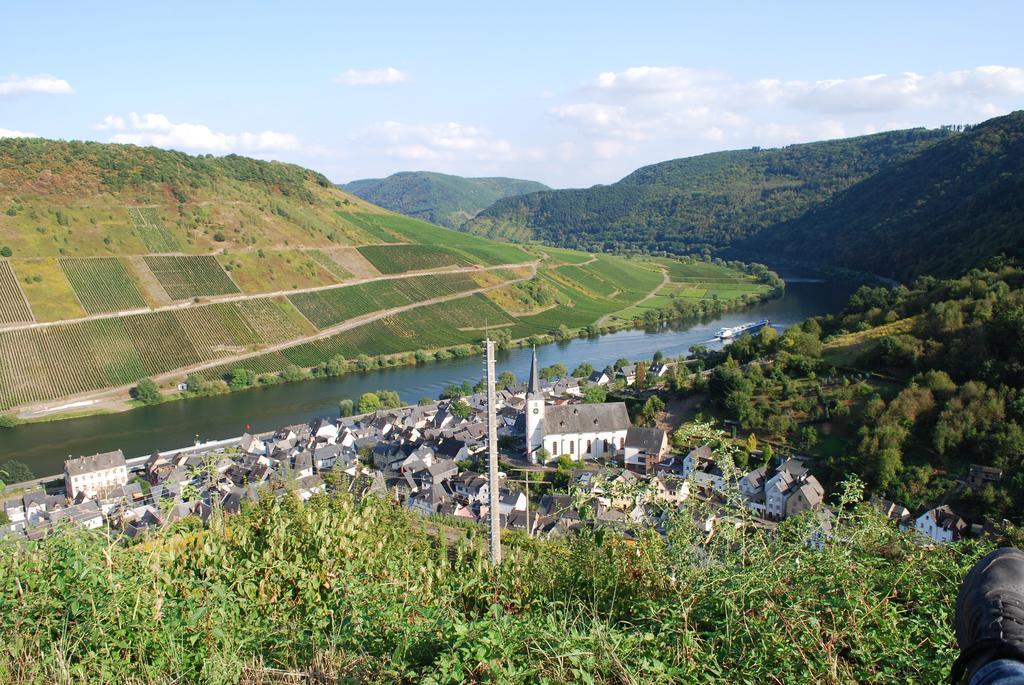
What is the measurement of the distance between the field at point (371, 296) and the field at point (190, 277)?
642 centimetres

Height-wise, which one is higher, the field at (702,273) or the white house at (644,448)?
the field at (702,273)

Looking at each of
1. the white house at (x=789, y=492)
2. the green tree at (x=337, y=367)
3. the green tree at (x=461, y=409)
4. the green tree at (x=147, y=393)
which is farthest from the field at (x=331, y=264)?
the white house at (x=789, y=492)

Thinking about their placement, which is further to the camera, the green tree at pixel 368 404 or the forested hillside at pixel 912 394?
the green tree at pixel 368 404

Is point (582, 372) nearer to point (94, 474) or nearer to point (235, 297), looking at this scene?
point (94, 474)

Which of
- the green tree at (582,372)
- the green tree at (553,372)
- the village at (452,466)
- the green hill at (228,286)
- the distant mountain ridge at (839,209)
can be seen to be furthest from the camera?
the distant mountain ridge at (839,209)

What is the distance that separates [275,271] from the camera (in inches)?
2571

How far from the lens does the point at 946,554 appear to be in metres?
4.68

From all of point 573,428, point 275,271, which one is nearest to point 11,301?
point 275,271

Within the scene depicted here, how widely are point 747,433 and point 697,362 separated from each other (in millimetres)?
12642

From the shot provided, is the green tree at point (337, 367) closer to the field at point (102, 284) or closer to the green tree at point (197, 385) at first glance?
the green tree at point (197, 385)

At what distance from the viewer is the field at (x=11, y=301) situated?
47.1 metres

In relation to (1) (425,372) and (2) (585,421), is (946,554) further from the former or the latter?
(1) (425,372)

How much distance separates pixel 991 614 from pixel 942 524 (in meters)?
19.7

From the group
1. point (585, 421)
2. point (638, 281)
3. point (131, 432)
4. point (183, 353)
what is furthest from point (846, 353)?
point (638, 281)
